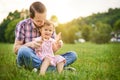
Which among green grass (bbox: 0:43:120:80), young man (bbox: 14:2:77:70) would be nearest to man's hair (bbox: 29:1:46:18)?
young man (bbox: 14:2:77:70)

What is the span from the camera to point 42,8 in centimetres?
363

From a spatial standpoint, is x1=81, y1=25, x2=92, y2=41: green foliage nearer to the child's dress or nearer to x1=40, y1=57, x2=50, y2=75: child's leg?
the child's dress

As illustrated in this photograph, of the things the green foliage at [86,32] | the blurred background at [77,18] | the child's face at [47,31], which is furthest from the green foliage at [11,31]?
the green foliage at [86,32]

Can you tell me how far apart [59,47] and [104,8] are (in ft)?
1.67

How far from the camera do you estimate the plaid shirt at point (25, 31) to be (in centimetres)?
380

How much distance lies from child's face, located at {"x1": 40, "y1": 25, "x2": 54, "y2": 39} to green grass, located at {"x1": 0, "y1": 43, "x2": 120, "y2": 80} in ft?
0.61

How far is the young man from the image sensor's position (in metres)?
3.65

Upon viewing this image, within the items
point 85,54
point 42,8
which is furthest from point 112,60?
point 42,8

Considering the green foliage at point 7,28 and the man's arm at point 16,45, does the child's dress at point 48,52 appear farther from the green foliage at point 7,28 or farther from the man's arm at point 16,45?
the green foliage at point 7,28

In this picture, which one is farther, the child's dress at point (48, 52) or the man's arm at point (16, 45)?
the man's arm at point (16, 45)

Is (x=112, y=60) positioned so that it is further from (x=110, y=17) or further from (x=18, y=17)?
(x=18, y=17)

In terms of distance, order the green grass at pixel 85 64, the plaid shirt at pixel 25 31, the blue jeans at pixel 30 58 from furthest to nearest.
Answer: the plaid shirt at pixel 25 31 < the blue jeans at pixel 30 58 < the green grass at pixel 85 64

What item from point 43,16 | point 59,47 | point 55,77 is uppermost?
point 43,16

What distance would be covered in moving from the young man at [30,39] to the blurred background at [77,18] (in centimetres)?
6
